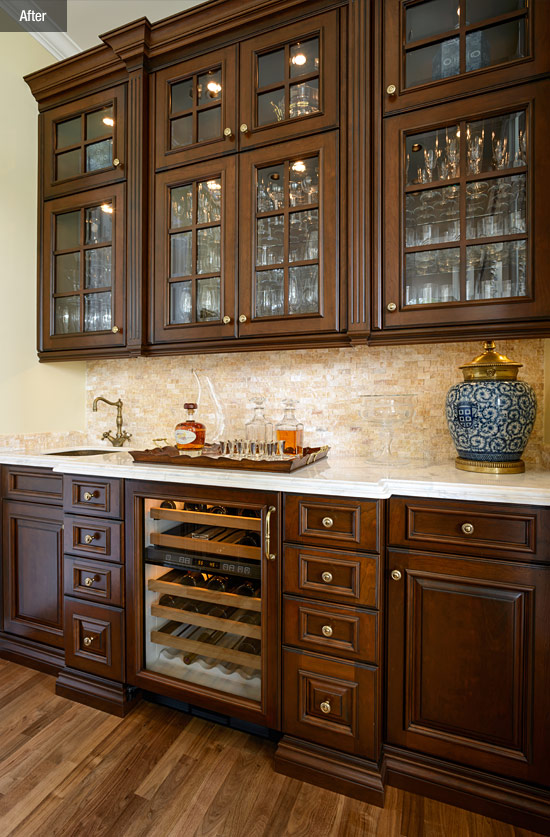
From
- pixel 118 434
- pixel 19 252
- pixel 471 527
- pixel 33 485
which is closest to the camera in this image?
pixel 471 527

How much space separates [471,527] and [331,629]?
545 millimetres

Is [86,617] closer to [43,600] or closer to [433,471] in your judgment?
[43,600]

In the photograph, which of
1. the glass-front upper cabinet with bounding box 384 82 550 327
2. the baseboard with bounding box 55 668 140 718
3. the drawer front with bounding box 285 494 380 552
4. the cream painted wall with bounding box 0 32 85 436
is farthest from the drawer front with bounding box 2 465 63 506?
the glass-front upper cabinet with bounding box 384 82 550 327

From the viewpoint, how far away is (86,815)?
1.29 meters

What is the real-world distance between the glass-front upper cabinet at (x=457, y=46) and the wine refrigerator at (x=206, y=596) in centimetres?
151

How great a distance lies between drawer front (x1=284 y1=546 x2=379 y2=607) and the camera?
4.43ft

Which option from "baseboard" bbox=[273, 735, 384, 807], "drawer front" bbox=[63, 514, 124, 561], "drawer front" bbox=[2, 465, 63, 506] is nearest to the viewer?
"baseboard" bbox=[273, 735, 384, 807]

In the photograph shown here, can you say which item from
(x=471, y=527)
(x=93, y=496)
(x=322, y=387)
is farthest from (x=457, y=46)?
(x=93, y=496)

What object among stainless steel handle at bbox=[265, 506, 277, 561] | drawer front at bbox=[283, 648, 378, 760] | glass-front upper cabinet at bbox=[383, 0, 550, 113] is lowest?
drawer front at bbox=[283, 648, 378, 760]

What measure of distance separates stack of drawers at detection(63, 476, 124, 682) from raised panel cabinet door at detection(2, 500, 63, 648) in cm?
16

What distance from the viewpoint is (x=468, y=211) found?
147cm

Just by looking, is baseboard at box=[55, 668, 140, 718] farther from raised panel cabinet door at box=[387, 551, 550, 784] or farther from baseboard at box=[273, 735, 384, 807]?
raised panel cabinet door at box=[387, 551, 550, 784]

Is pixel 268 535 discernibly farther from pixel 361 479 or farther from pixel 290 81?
pixel 290 81

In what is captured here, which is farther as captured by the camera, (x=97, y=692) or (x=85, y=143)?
(x=85, y=143)
